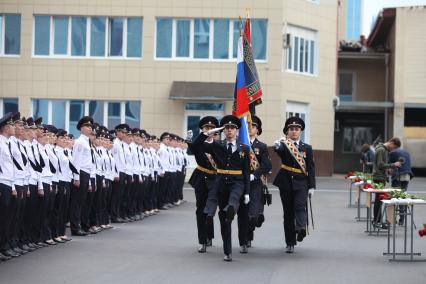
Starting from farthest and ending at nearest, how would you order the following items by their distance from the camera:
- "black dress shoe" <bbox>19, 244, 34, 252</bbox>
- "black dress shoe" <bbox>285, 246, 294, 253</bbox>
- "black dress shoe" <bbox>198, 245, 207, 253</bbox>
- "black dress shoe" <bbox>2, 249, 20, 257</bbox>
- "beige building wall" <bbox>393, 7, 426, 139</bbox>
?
1. "beige building wall" <bbox>393, 7, 426, 139</bbox>
2. "black dress shoe" <bbox>285, 246, 294, 253</bbox>
3. "black dress shoe" <bbox>198, 245, 207, 253</bbox>
4. "black dress shoe" <bbox>19, 244, 34, 252</bbox>
5. "black dress shoe" <bbox>2, 249, 20, 257</bbox>

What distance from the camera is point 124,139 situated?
77.6 feet

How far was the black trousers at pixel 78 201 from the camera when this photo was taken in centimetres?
1889

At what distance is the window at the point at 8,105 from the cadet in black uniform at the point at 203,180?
92.7 feet

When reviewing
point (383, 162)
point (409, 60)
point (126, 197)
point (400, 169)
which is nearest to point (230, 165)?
point (126, 197)

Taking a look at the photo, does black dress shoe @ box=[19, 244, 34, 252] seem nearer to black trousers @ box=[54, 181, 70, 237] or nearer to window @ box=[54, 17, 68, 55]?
black trousers @ box=[54, 181, 70, 237]

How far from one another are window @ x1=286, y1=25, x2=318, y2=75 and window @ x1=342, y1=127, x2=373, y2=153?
13.9 m

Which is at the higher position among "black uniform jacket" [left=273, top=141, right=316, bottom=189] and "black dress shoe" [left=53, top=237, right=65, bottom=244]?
"black uniform jacket" [left=273, top=141, right=316, bottom=189]

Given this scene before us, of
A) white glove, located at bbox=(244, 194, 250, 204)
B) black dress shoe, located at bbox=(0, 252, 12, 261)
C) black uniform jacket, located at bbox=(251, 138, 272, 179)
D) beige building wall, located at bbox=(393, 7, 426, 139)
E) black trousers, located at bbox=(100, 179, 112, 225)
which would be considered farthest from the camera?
beige building wall, located at bbox=(393, 7, 426, 139)

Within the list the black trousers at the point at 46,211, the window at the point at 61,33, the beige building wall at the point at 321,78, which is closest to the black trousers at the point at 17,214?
the black trousers at the point at 46,211

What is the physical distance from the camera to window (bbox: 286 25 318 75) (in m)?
45.5

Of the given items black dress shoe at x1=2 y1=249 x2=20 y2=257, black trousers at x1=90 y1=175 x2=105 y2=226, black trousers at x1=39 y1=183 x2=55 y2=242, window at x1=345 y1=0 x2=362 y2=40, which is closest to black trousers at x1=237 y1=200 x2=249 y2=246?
black trousers at x1=39 y1=183 x2=55 y2=242

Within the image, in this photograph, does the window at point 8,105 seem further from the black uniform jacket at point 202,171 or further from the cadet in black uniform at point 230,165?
the cadet in black uniform at point 230,165

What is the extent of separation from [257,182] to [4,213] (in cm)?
453

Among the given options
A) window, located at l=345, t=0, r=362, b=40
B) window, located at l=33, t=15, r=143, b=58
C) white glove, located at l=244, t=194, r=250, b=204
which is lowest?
white glove, located at l=244, t=194, r=250, b=204
